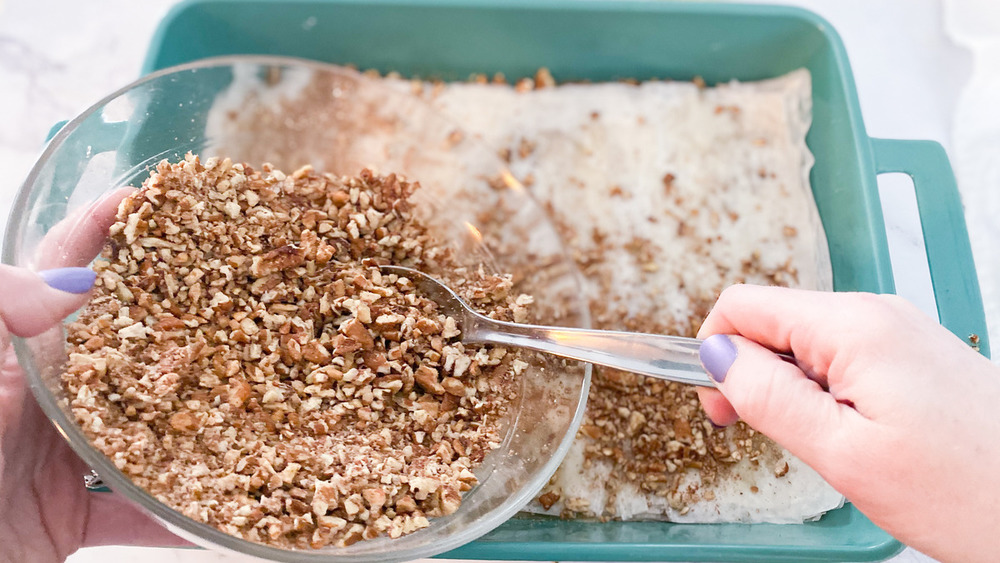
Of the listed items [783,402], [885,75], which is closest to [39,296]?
[783,402]

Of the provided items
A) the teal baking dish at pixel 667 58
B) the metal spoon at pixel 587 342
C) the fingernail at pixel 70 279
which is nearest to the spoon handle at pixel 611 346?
the metal spoon at pixel 587 342

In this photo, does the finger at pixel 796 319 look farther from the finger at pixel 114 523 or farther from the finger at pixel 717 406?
the finger at pixel 114 523

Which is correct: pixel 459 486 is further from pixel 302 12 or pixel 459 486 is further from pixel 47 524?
pixel 302 12

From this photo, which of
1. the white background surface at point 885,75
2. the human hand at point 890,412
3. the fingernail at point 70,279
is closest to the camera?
the human hand at point 890,412

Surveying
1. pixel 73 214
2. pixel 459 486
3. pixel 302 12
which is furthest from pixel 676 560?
pixel 302 12

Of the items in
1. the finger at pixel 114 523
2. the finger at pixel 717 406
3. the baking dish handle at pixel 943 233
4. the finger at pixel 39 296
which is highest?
the finger at pixel 39 296

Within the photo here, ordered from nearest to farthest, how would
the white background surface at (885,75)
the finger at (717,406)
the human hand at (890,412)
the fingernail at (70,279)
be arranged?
the human hand at (890,412)
the fingernail at (70,279)
the finger at (717,406)
the white background surface at (885,75)

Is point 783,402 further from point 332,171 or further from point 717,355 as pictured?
point 332,171

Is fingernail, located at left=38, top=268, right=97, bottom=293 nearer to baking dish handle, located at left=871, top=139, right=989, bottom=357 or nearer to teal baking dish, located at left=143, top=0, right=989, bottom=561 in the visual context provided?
teal baking dish, located at left=143, top=0, right=989, bottom=561
